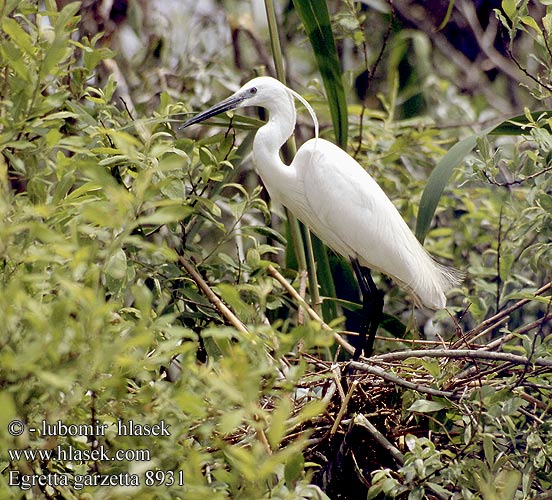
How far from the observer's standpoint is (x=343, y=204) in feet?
8.53

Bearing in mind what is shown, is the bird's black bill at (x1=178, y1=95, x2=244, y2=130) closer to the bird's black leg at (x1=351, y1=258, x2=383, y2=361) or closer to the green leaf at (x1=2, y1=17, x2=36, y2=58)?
the bird's black leg at (x1=351, y1=258, x2=383, y2=361)

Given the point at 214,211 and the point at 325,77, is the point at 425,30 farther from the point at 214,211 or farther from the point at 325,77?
the point at 214,211

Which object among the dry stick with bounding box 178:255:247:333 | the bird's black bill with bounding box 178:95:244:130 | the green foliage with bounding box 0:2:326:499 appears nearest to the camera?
the green foliage with bounding box 0:2:326:499

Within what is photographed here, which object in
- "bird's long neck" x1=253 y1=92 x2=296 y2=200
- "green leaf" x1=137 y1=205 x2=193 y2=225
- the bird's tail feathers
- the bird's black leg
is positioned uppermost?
"green leaf" x1=137 y1=205 x2=193 y2=225

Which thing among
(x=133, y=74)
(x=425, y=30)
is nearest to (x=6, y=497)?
(x=133, y=74)

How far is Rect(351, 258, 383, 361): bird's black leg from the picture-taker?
259 cm

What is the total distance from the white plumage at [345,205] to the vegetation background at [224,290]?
0.30 feet

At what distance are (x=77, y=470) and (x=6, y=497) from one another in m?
0.41

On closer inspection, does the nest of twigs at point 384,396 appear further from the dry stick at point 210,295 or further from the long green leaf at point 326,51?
the long green leaf at point 326,51

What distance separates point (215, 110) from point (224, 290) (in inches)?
53.0

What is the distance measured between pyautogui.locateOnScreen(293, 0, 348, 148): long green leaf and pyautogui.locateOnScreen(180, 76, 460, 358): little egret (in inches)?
5.6

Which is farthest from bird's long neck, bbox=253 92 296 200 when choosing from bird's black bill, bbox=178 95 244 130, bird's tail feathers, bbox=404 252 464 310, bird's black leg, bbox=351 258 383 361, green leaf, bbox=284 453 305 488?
green leaf, bbox=284 453 305 488

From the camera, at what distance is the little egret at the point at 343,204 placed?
2.52 m

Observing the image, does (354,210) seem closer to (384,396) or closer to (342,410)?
(384,396)
